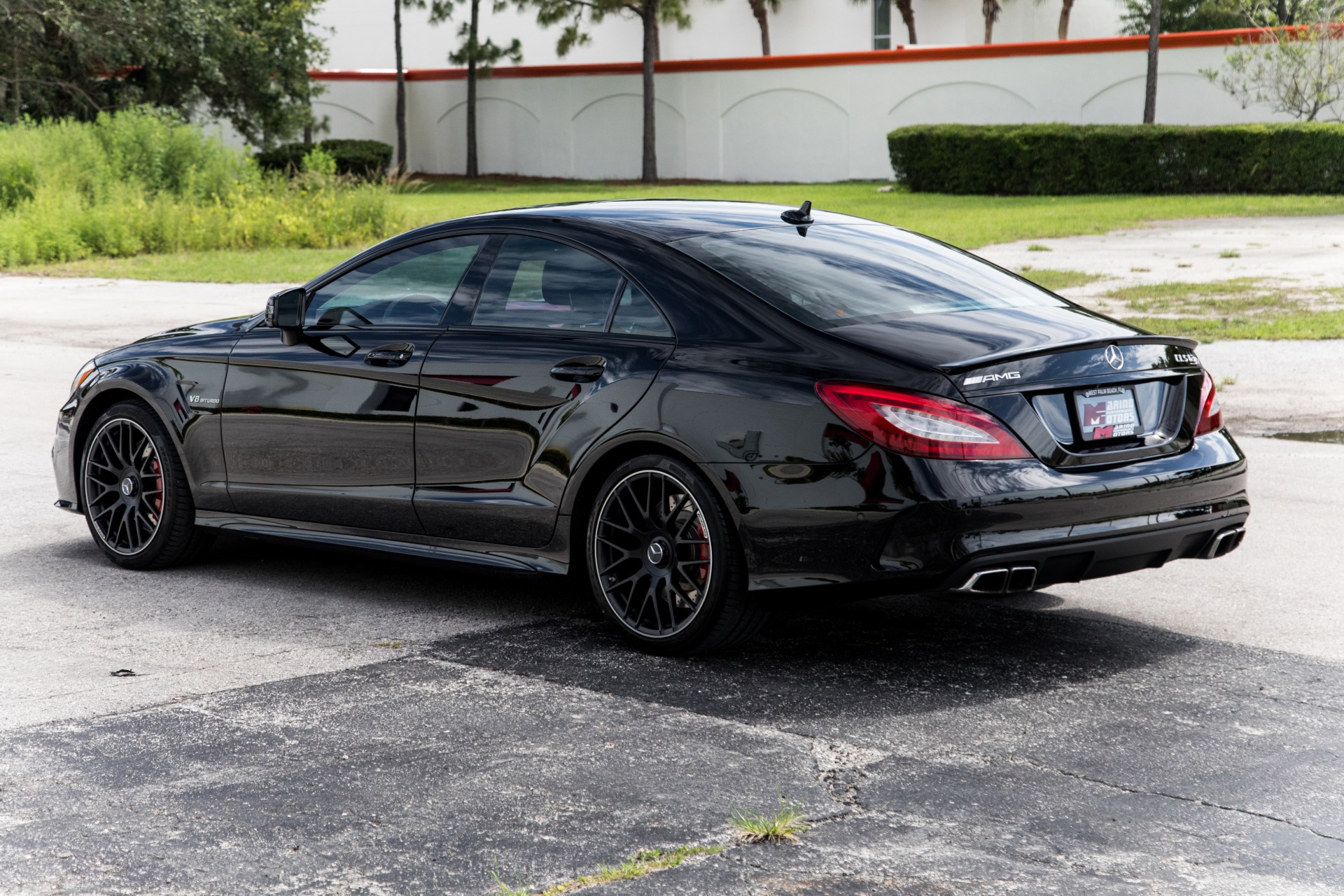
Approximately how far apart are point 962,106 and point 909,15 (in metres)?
13.1

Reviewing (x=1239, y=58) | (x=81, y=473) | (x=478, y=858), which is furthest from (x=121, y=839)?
(x=1239, y=58)

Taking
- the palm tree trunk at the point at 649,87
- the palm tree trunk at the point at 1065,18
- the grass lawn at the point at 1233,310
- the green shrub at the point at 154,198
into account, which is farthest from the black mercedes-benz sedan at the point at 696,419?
the palm tree trunk at the point at 1065,18

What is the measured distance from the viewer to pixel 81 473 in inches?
276

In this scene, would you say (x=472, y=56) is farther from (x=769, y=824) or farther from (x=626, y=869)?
(x=626, y=869)

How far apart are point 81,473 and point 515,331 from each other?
2.44 m

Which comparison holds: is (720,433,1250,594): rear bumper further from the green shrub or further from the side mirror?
the green shrub

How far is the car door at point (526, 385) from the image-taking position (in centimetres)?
543

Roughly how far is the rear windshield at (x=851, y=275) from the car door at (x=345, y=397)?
3.51 ft

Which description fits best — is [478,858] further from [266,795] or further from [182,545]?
[182,545]

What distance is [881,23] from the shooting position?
194ft

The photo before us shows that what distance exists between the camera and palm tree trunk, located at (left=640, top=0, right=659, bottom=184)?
158ft

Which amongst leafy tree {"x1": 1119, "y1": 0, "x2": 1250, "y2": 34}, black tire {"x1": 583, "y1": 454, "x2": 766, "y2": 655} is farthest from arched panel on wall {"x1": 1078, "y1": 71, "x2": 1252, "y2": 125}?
black tire {"x1": 583, "y1": 454, "x2": 766, "y2": 655}

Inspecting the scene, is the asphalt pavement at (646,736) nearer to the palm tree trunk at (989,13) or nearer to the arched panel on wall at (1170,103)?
the arched panel on wall at (1170,103)

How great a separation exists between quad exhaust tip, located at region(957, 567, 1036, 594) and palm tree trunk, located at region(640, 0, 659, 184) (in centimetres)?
4491
